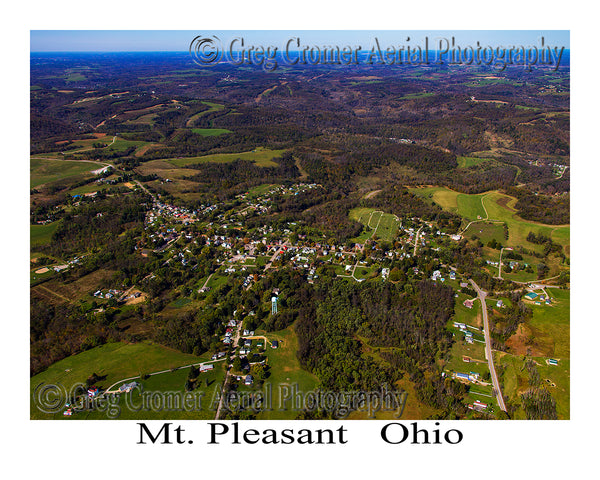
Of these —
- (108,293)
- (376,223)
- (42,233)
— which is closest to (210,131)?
(42,233)

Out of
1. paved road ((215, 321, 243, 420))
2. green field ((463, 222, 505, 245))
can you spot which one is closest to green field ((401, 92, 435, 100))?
green field ((463, 222, 505, 245))

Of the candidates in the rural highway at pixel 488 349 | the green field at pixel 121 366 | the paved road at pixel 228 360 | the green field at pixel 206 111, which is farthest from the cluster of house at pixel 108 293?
the green field at pixel 206 111

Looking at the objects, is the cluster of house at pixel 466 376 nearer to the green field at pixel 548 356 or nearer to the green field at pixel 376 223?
the green field at pixel 548 356

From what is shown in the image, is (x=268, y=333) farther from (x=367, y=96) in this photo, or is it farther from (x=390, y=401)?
(x=367, y=96)

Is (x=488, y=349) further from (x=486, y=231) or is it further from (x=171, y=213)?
(x=171, y=213)

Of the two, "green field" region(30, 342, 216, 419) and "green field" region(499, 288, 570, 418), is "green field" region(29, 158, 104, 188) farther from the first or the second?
"green field" region(499, 288, 570, 418)

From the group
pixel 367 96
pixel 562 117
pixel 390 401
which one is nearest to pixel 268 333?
pixel 390 401
